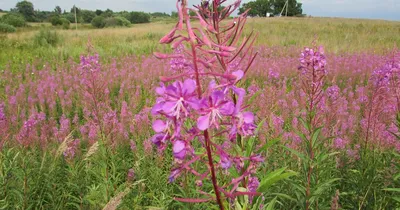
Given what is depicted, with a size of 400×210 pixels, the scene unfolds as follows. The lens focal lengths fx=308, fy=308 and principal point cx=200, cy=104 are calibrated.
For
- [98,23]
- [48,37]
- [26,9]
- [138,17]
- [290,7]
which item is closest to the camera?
[48,37]

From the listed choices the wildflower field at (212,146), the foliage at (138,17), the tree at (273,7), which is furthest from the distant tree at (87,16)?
the wildflower field at (212,146)

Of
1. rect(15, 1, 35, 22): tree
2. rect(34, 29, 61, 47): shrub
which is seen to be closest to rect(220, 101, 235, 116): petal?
rect(34, 29, 61, 47): shrub

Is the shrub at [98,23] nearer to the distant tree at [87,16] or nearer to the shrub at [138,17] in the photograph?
the distant tree at [87,16]

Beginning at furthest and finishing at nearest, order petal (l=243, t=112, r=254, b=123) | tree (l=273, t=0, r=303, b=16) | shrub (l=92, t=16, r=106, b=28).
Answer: tree (l=273, t=0, r=303, b=16), shrub (l=92, t=16, r=106, b=28), petal (l=243, t=112, r=254, b=123)

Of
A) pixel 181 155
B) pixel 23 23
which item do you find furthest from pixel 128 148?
pixel 23 23

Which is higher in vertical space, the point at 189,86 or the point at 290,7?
the point at 290,7

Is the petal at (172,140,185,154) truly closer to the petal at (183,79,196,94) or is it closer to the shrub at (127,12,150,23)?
the petal at (183,79,196,94)

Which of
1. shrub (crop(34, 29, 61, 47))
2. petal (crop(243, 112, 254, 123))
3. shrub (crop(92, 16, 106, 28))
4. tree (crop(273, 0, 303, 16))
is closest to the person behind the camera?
petal (crop(243, 112, 254, 123))

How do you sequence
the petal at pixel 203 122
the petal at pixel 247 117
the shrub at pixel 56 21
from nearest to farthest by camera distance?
the petal at pixel 203 122, the petal at pixel 247 117, the shrub at pixel 56 21

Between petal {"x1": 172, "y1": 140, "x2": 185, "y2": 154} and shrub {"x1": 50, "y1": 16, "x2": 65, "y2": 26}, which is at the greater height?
shrub {"x1": 50, "y1": 16, "x2": 65, "y2": 26}

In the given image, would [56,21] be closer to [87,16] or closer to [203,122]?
[87,16]

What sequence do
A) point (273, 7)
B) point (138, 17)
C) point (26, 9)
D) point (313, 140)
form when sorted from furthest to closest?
point (273, 7) < point (138, 17) < point (26, 9) < point (313, 140)

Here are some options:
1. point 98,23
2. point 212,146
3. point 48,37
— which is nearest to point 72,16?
point 98,23

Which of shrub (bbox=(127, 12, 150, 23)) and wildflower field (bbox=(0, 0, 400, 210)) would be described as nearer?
wildflower field (bbox=(0, 0, 400, 210))
